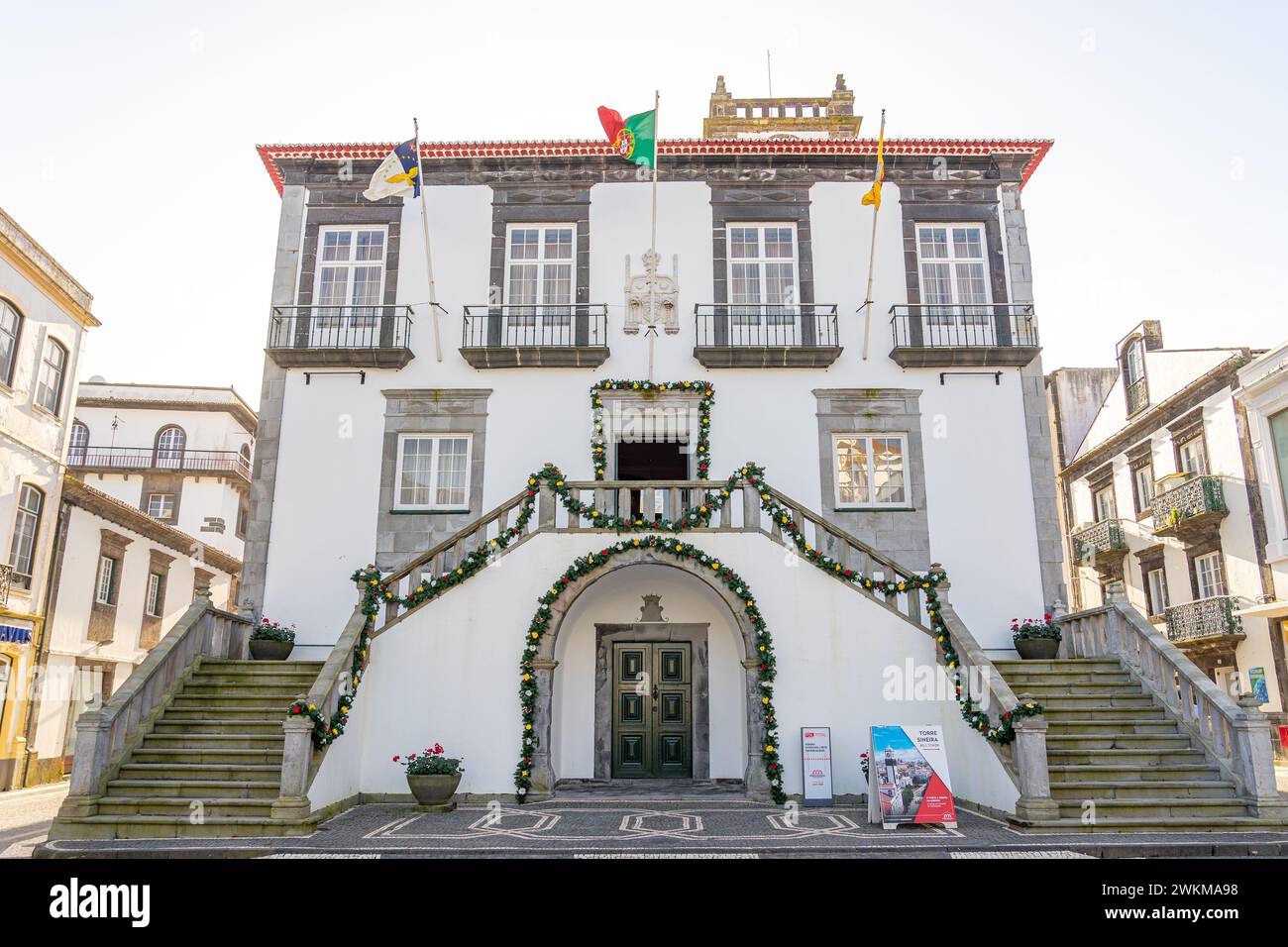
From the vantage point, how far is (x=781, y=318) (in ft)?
55.4

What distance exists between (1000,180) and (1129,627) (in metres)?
9.29

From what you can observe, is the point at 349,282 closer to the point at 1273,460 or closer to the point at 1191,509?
the point at 1273,460

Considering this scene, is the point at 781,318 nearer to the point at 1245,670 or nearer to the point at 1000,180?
the point at 1000,180

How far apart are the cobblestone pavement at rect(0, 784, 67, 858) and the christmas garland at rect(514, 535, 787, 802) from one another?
604 cm

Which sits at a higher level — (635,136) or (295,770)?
(635,136)

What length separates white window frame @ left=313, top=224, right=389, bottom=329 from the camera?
17.0 metres

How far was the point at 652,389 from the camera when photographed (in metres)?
16.3

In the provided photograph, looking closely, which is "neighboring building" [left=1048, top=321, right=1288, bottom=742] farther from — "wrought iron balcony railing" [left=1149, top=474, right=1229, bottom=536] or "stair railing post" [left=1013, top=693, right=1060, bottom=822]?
"stair railing post" [left=1013, top=693, right=1060, bottom=822]

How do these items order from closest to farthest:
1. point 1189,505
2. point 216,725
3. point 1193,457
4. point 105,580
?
point 216,725 → point 105,580 → point 1189,505 → point 1193,457

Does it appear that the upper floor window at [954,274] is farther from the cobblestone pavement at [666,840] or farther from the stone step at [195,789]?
Answer: the stone step at [195,789]

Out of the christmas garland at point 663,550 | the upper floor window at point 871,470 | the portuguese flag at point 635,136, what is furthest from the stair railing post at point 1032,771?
the portuguese flag at point 635,136

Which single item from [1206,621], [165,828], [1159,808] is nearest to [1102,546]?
[1206,621]

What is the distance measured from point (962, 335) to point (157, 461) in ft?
97.9

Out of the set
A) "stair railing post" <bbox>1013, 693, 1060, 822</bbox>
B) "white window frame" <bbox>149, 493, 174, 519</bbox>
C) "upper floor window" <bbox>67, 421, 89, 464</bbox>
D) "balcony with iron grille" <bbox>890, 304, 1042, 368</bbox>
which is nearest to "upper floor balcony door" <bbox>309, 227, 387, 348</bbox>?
"balcony with iron grille" <bbox>890, 304, 1042, 368</bbox>
